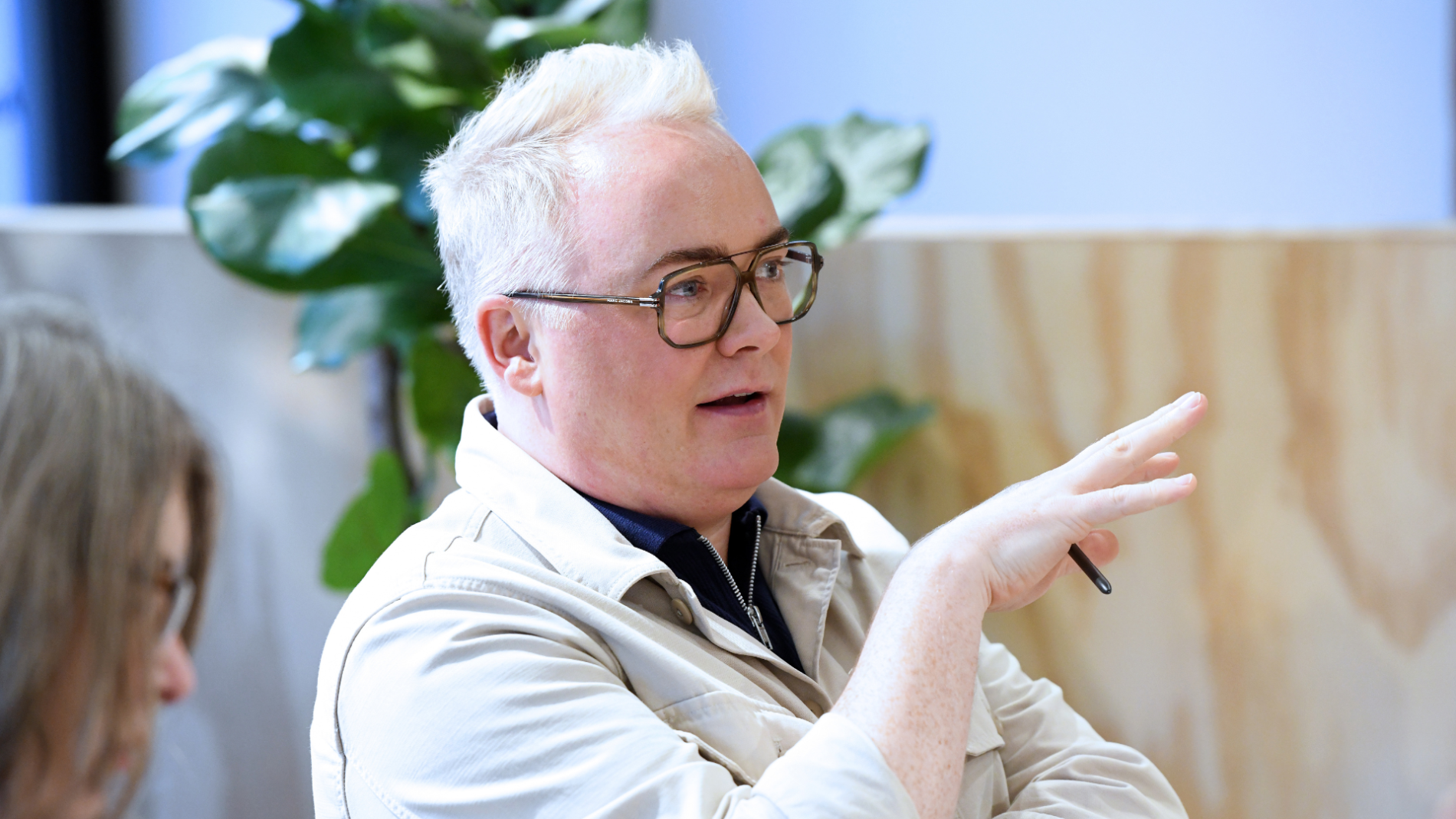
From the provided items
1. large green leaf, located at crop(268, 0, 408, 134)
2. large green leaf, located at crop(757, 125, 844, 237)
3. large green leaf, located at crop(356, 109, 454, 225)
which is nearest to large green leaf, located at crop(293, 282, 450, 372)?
large green leaf, located at crop(356, 109, 454, 225)

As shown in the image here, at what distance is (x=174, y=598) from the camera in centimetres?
100

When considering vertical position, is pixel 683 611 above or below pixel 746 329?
below

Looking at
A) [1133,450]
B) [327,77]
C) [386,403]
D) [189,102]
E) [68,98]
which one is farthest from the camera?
[68,98]

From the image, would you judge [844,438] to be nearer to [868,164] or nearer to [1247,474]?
[868,164]

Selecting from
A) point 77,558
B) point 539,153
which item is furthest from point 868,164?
point 77,558

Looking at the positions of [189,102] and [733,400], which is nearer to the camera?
[733,400]

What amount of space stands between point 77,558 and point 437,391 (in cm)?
120

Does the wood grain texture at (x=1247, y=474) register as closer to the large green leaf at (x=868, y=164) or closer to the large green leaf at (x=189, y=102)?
the large green leaf at (x=868, y=164)

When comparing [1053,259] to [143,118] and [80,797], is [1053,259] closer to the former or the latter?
[143,118]

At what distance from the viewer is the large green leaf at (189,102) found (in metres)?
2.07

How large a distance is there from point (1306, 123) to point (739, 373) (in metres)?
1.75

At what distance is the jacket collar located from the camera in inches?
37.9

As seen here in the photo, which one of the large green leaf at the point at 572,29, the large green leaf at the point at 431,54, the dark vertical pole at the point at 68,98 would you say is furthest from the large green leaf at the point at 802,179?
the dark vertical pole at the point at 68,98

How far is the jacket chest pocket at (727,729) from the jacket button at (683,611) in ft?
0.28
